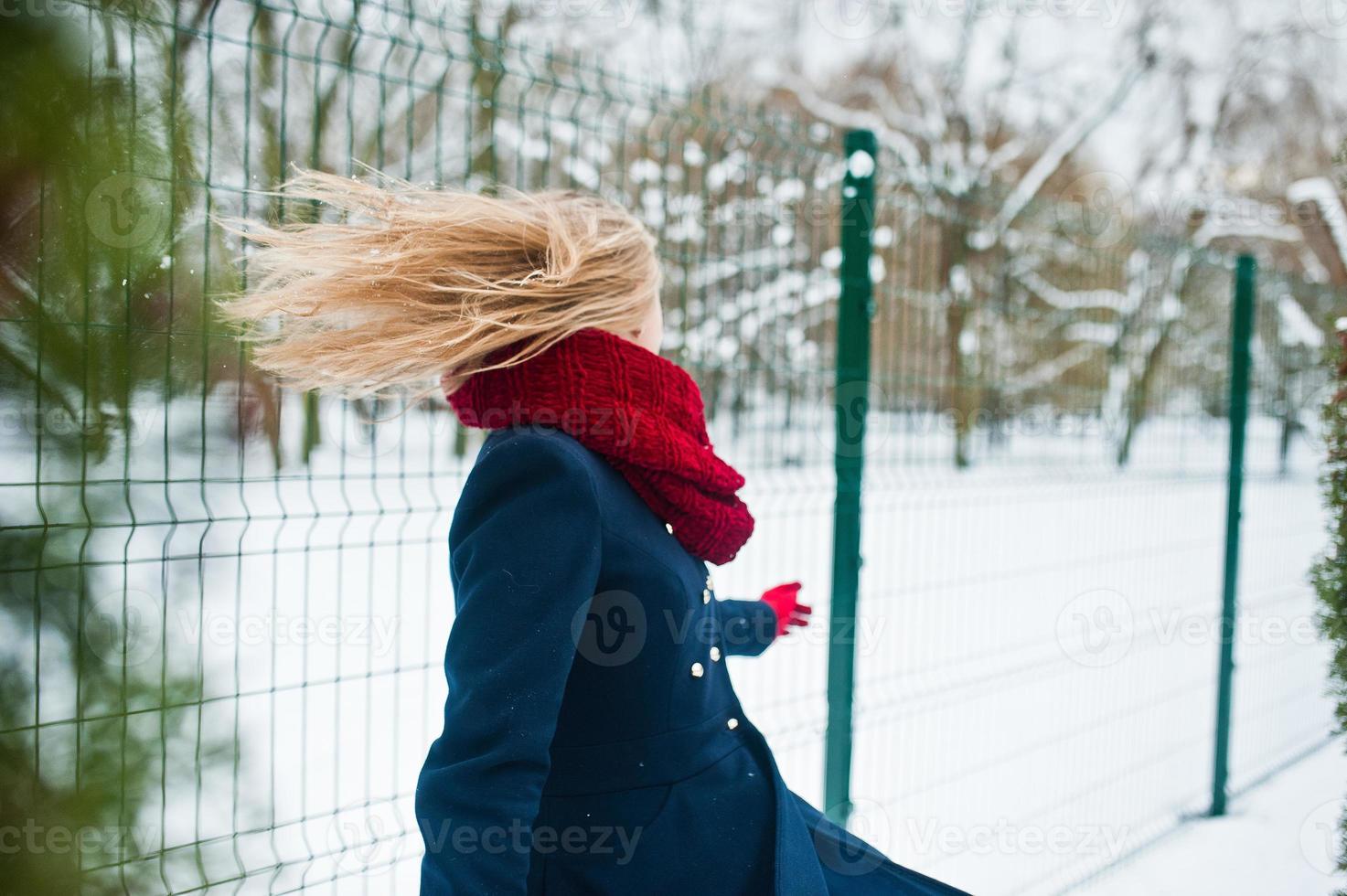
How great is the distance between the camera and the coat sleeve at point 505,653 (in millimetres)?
1214

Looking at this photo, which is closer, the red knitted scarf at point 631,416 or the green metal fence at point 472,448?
the green metal fence at point 472,448

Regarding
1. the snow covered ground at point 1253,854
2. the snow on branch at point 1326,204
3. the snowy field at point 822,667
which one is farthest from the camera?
the snow on branch at point 1326,204

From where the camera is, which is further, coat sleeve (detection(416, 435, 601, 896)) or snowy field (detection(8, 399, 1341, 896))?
snowy field (detection(8, 399, 1341, 896))

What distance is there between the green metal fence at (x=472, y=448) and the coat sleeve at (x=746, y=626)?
807 millimetres

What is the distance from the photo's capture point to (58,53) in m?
0.80

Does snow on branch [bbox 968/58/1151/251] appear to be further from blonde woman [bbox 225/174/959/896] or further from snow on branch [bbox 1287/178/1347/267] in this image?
blonde woman [bbox 225/174/959/896]

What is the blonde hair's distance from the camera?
149cm

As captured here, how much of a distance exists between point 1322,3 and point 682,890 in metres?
18.2

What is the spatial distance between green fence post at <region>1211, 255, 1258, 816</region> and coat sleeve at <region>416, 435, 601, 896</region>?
4.18m

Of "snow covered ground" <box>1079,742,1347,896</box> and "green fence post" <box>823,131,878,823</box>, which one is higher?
"green fence post" <box>823,131,878,823</box>

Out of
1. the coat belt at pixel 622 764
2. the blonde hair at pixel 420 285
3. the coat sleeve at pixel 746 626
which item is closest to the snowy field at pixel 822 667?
the blonde hair at pixel 420 285

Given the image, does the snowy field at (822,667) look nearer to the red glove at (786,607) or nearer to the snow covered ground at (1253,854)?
the snow covered ground at (1253,854)

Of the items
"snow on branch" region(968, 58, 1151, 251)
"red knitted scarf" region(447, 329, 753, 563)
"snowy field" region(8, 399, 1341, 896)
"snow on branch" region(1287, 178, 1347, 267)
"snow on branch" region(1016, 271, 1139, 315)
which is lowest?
"snowy field" region(8, 399, 1341, 896)

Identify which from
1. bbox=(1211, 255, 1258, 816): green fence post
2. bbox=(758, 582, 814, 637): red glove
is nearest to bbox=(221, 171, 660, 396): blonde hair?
bbox=(758, 582, 814, 637): red glove
